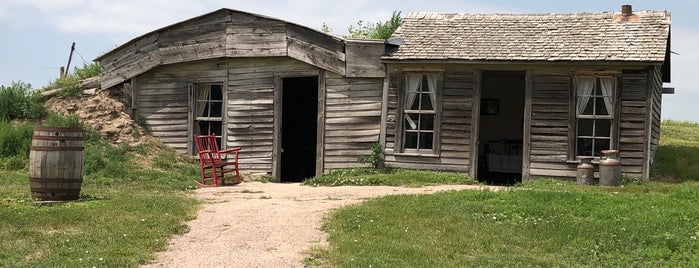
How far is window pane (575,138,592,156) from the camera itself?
624 inches

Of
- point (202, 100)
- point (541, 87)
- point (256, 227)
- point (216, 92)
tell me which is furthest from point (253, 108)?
point (256, 227)

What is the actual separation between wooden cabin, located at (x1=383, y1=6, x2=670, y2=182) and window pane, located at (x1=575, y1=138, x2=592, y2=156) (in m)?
0.02

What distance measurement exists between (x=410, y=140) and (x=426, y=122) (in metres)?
0.51

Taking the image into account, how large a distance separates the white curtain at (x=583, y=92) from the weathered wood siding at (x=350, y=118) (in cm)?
393

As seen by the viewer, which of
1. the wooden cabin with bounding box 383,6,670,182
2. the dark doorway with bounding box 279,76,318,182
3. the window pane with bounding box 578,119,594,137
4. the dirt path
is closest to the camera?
the dirt path

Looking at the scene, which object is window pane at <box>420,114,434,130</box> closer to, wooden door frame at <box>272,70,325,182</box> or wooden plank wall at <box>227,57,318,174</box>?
wooden door frame at <box>272,70,325,182</box>

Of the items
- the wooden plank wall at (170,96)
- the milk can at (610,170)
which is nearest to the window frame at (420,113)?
the milk can at (610,170)

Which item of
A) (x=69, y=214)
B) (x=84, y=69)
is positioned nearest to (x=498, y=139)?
(x=84, y=69)

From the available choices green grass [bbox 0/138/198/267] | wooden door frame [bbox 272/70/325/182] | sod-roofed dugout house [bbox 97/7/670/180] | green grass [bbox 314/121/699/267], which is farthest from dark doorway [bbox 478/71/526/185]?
green grass [bbox 314/121/699/267]

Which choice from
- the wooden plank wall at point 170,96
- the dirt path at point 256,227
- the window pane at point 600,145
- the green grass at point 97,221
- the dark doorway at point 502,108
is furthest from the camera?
the dark doorway at point 502,108

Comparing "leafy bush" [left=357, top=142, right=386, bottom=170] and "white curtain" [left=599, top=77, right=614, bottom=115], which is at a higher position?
"white curtain" [left=599, top=77, right=614, bottom=115]

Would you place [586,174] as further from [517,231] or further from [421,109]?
[517,231]

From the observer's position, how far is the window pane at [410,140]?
16719 mm

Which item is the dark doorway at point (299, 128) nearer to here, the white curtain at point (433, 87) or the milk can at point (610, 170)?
the white curtain at point (433, 87)
